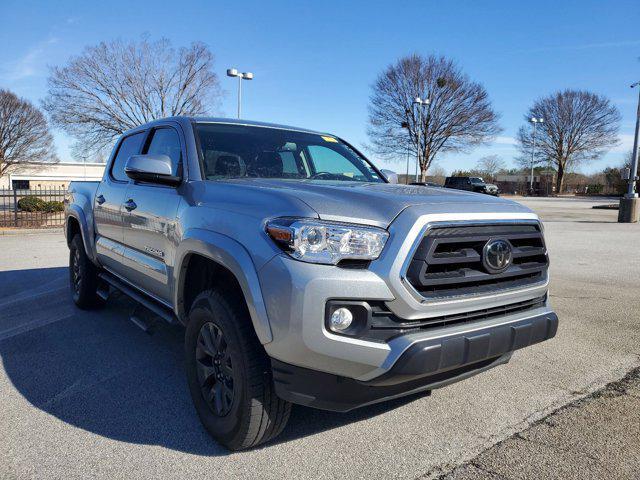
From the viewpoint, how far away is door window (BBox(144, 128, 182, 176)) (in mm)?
3629

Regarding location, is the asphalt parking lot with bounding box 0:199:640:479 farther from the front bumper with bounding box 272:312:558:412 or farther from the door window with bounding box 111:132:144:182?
the door window with bounding box 111:132:144:182

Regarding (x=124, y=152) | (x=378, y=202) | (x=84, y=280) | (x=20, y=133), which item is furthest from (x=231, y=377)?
(x=20, y=133)

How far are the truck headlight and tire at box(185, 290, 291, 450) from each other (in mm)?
533

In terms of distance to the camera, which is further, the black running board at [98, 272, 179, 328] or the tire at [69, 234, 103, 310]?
the tire at [69, 234, 103, 310]

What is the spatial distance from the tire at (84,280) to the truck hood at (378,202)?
3.16 meters

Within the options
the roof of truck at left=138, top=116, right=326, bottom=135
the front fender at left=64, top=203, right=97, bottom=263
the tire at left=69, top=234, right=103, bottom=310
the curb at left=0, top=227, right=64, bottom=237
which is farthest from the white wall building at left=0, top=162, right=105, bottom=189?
the roof of truck at left=138, top=116, right=326, bottom=135

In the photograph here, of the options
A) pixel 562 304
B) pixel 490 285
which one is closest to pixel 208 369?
pixel 490 285

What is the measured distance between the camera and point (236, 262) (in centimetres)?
246

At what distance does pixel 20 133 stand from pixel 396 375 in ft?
160

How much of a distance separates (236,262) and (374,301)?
2.31 ft

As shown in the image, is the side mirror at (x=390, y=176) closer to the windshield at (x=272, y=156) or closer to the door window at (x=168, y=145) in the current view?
the windshield at (x=272, y=156)

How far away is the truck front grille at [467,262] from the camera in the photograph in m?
2.36

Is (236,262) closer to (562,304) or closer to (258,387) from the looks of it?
(258,387)

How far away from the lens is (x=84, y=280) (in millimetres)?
5289
